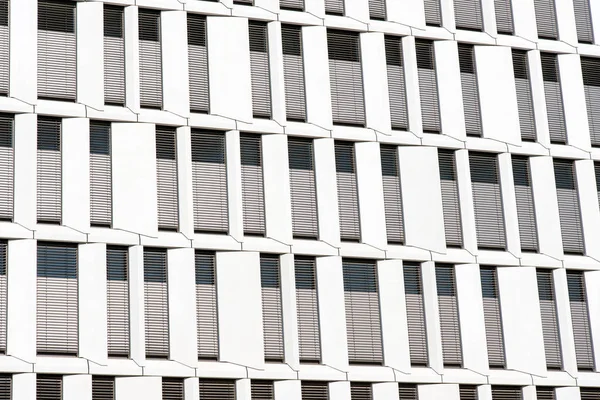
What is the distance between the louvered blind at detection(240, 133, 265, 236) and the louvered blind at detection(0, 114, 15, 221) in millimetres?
7137

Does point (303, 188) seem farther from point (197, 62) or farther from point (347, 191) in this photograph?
point (197, 62)

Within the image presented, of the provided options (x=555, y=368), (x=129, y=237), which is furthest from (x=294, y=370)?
(x=555, y=368)

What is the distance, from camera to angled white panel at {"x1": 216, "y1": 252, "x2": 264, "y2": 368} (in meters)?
39.2

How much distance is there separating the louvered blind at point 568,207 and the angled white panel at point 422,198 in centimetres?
472

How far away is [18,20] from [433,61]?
1402cm

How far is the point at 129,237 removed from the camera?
128 feet

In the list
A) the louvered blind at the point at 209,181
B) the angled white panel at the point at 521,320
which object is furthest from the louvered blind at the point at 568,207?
the louvered blind at the point at 209,181

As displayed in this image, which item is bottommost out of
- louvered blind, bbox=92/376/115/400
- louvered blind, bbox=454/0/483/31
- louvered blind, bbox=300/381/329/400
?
louvered blind, bbox=300/381/329/400

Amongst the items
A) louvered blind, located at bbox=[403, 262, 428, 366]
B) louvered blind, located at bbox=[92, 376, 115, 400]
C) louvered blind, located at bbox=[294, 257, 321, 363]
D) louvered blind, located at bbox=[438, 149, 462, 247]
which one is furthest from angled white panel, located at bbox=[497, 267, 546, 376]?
louvered blind, located at bbox=[92, 376, 115, 400]

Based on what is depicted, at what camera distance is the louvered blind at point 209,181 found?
40.4 meters

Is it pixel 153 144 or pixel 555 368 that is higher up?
pixel 153 144

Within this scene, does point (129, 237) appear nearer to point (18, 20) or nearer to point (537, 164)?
point (18, 20)

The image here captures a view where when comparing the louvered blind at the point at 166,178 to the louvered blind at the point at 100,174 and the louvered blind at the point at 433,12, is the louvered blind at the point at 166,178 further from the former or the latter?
the louvered blind at the point at 433,12

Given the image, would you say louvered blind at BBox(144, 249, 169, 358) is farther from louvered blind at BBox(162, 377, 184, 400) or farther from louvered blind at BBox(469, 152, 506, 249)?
louvered blind at BBox(469, 152, 506, 249)
